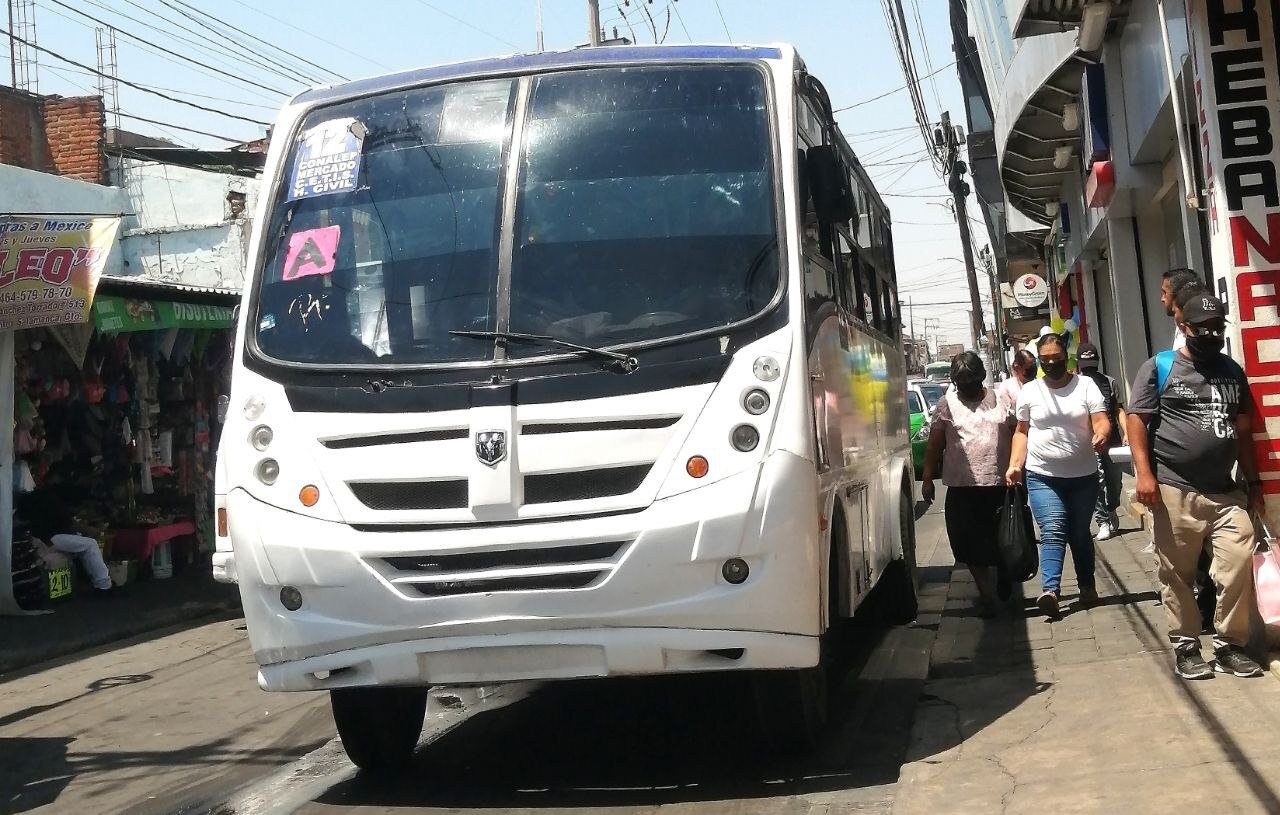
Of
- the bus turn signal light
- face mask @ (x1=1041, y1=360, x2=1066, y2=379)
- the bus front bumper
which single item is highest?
face mask @ (x1=1041, y1=360, x2=1066, y2=379)

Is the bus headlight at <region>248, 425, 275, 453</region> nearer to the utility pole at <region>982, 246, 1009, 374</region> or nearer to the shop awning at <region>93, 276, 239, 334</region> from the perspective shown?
the shop awning at <region>93, 276, 239, 334</region>

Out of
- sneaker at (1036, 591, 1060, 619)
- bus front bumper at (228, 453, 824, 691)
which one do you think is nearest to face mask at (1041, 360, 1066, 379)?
sneaker at (1036, 591, 1060, 619)

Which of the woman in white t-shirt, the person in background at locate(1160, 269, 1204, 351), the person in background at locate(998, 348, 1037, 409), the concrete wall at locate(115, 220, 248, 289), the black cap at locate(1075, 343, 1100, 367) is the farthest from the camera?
the concrete wall at locate(115, 220, 248, 289)

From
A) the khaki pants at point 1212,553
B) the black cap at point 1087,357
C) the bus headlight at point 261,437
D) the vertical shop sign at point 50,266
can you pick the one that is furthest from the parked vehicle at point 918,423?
the bus headlight at point 261,437

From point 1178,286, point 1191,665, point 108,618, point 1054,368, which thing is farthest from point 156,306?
point 1191,665

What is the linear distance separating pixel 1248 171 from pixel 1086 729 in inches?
112

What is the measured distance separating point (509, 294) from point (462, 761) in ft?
6.91

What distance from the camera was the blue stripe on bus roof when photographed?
235 inches

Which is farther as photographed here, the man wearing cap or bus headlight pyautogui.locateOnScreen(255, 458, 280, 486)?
the man wearing cap

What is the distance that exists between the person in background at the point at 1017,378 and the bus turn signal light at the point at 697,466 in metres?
4.79

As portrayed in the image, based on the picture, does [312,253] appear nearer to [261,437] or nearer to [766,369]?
[261,437]

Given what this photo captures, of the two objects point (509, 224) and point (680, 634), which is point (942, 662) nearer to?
point (680, 634)

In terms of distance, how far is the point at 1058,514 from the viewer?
874 cm

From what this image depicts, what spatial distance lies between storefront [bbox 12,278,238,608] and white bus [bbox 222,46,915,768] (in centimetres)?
768
